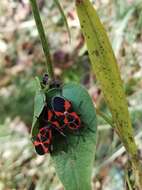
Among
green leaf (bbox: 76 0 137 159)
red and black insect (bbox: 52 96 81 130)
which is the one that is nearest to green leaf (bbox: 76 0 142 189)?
green leaf (bbox: 76 0 137 159)

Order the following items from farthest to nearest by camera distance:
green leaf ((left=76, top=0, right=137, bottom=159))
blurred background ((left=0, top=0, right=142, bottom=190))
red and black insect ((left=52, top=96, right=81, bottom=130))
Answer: blurred background ((left=0, top=0, right=142, bottom=190)), red and black insect ((left=52, top=96, right=81, bottom=130)), green leaf ((left=76, top=0, right=137, bottom=159))

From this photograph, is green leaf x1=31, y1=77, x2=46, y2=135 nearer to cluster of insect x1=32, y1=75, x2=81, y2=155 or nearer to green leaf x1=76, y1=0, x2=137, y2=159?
cluster of insect x1=32, y1=75, x2=81, y2=155

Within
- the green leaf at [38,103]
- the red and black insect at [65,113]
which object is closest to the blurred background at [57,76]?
the red and black insect at [65,113]

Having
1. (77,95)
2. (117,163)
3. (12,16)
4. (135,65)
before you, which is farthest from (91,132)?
(12,16)

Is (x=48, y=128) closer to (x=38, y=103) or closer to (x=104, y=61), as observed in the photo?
(x=38, y=103)

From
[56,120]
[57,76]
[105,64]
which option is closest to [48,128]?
[56,120]

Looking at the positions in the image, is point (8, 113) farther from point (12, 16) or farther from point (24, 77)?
point (12, 16)
